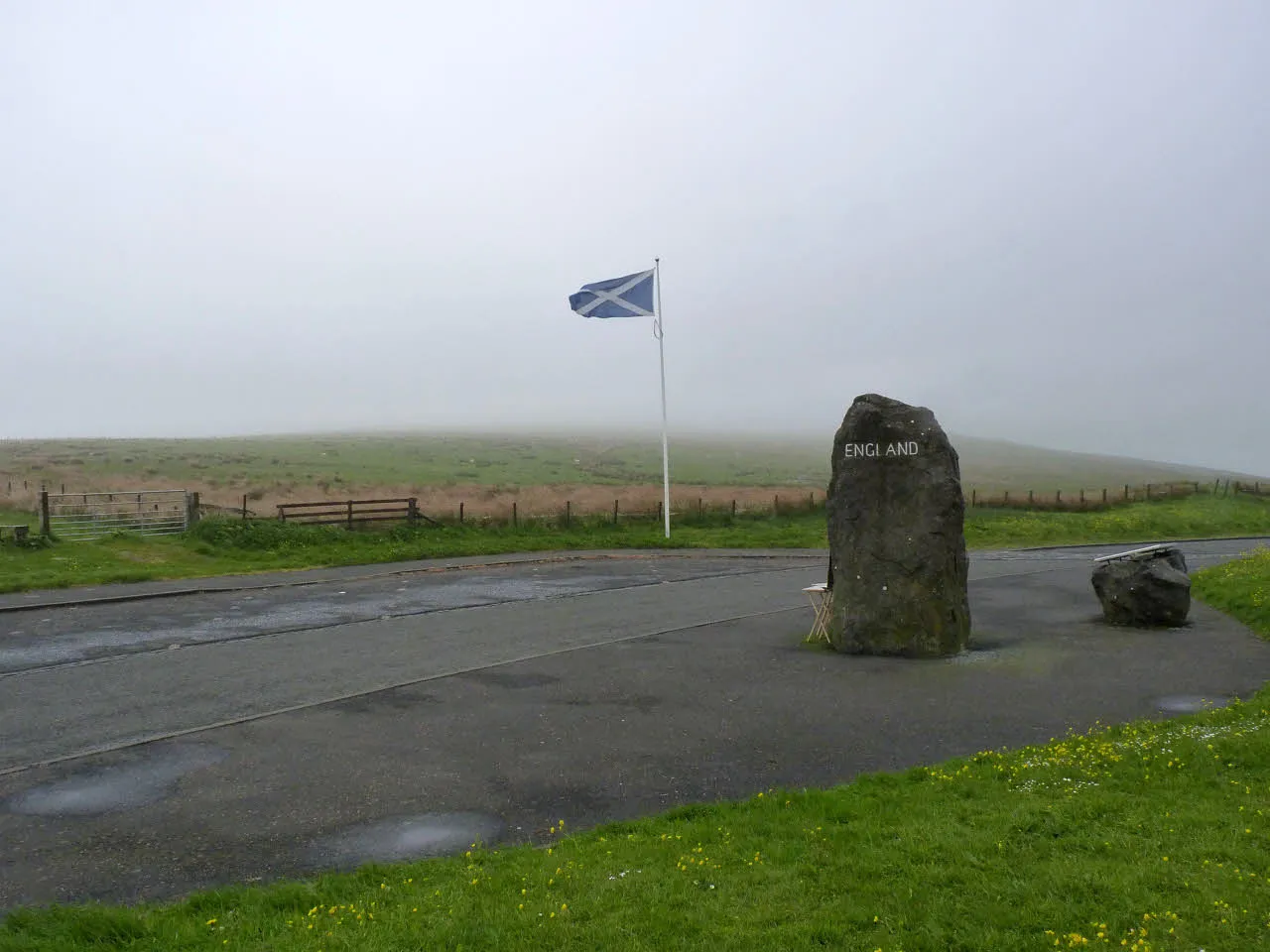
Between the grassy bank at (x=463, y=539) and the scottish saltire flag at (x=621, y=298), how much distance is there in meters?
6.84

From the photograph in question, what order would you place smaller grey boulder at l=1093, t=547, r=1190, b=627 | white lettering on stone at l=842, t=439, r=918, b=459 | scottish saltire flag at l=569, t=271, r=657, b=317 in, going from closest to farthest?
white lettering on stone at l=842, t=439, r=918, b=459, smaller grey boulder at l=1093, t=547, r=1190, b=627, scottish saltire flag at l=569, t=271, r=657, b=317

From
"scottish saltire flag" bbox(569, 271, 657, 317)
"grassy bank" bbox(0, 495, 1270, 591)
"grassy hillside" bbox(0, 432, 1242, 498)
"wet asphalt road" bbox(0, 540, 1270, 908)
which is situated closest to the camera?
"wet asphalt road" bbox(0, 540, 1270, 908)

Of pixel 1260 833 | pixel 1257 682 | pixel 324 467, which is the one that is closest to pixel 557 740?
pixel 1260 833

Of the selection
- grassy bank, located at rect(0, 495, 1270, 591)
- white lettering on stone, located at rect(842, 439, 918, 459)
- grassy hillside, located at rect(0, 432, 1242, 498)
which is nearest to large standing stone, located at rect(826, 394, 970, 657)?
white lettering on stone, located at rect(842, 439, 918, 459)

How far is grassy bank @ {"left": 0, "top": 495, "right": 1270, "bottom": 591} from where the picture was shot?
75.5 ft

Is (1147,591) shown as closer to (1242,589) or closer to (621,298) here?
(1242,589)

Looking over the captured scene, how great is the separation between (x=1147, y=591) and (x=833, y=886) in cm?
1198

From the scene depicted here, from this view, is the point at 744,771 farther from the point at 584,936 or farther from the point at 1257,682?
the point at 1257,682

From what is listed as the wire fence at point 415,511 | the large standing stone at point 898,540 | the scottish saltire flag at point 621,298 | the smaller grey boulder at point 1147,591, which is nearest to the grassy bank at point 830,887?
the large standing stone at point 898,540

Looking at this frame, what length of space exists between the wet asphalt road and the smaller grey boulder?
46 cm

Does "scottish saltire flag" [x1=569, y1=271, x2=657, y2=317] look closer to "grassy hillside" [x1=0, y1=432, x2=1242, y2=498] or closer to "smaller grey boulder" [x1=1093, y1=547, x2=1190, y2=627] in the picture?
"smaller grey boulder" [x1=1093, y1=547, x2=1190, y2=627]

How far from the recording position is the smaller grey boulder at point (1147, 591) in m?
15.4

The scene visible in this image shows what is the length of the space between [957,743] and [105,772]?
7790 millimetres

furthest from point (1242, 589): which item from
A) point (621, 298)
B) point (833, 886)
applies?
point (621, 298)
